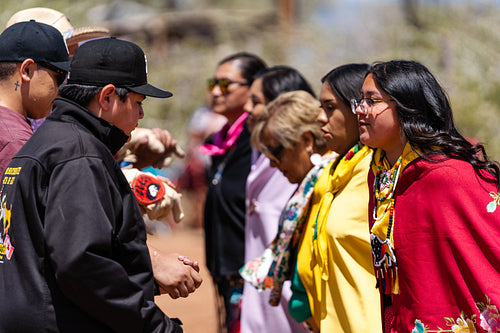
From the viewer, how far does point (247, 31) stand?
15.5 m

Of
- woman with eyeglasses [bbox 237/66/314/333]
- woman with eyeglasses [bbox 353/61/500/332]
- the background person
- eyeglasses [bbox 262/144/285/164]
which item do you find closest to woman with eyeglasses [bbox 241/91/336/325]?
eyeglasses [bbox 262/144/285/164]

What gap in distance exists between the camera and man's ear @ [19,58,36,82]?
8.86 ft

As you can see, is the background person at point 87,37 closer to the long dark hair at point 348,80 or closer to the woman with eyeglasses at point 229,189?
the long dark hair at point 348,80

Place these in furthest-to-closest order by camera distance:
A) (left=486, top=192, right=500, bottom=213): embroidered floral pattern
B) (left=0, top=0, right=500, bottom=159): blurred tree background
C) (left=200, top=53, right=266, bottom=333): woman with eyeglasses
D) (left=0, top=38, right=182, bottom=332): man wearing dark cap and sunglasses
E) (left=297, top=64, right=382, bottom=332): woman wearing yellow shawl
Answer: (left=0, top=0, right=500, bottom=159): blurred tree background
(left=200, top=53, right=266, bottom=333): woman with eyeglasses
(left=297, top=64, right=382, bottom=332): woman wearing yellow shawl
(left=486, top=192, right=500, bottom=213): embroidered floral pattern
(left=0, top=38, right=182, bottom=332): man wearing dark cap and sunglasses

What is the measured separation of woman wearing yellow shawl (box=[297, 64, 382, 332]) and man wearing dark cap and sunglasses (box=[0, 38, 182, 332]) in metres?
1.02

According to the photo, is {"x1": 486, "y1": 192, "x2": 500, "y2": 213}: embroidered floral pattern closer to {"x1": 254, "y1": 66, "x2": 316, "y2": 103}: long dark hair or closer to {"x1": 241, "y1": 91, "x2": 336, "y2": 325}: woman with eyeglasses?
{"x1": 241, "y1": 91, "x2": 336, "y2": 325}: woman with eyeglasses

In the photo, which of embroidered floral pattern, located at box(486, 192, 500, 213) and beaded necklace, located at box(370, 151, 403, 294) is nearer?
embroidered floral pattern, located at box(486, 192, 500, 213)

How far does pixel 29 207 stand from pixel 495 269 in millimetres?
1589

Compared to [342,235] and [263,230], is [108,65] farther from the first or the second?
[263,230]

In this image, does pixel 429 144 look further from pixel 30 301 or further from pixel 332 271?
pixel 30 301

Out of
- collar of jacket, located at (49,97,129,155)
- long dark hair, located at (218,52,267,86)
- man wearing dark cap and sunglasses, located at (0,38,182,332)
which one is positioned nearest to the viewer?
man wearing dark cap and sunglasses, located at (0,38,182,332)

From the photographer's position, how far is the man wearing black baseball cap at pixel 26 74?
8.84 ft

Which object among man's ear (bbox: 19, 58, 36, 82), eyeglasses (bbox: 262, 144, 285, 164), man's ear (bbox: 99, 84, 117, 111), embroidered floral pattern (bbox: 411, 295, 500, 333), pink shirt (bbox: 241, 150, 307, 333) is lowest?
pink shirt (bbox: 241, 150, 307, 333)

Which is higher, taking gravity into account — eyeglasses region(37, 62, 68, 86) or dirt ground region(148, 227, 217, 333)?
eyeglasses region(37, 62, 68, 86)
